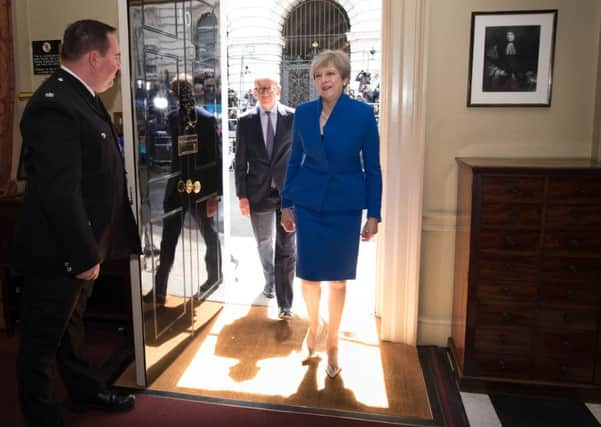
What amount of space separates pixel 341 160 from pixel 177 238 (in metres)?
0.95

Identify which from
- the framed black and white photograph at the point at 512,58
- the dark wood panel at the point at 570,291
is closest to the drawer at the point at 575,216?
the dark wood panel at the point at 570,291

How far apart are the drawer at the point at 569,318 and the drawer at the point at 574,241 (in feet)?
0.91

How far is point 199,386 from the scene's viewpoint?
2355mm

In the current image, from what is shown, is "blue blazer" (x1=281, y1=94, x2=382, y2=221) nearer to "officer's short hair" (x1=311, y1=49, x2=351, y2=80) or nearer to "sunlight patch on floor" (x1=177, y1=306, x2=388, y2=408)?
"officer's short hair" (x1=311, y1=49, x2=351, y2=80)

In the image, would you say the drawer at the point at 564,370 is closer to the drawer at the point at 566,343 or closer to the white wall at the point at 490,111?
the drawer at the point at 566,343

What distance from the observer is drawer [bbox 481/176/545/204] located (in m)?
2.14

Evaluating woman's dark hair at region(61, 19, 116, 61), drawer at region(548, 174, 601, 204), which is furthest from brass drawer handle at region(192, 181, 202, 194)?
drawer at region(548, 174, 601, 204)

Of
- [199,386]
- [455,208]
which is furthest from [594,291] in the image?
[199,386]

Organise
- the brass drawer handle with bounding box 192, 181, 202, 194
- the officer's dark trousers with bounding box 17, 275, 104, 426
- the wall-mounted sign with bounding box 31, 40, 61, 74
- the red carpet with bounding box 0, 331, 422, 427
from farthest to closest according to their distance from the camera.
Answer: the wall-mounted sign with bounding box 31, 40, 61, 74
the brass drawer handle with bounding box 192, 181, 202, 194
the red carpet with bounding box 0, 331, 422, 427
the officer's dark trousers with bounding box 17, 275, 104, 426

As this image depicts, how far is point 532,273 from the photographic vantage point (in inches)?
87.2

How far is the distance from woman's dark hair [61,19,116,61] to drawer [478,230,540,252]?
176cm

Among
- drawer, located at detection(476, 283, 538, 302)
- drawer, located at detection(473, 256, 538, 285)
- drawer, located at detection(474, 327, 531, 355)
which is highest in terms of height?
drawer, located at detection(473, 256, 538, 285)

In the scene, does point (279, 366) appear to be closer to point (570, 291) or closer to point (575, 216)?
point (570, 291)

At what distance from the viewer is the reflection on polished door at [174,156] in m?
2.19
